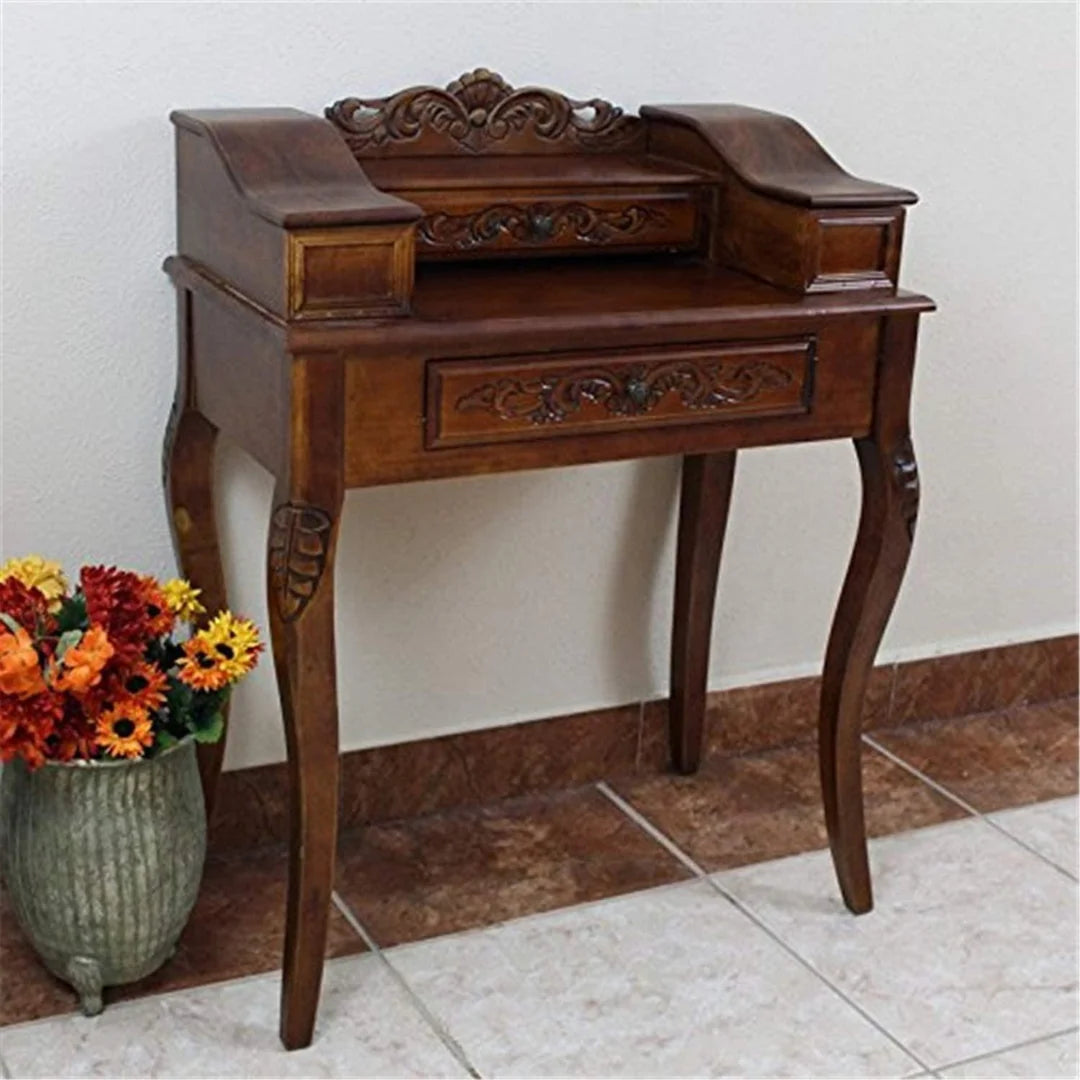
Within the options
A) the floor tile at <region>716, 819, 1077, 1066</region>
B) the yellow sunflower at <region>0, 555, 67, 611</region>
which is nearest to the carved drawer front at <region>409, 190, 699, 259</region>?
the yellow sunflower at <region>0, 555, 67, 611</region>

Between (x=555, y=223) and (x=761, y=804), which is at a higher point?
(x=555, y=223)

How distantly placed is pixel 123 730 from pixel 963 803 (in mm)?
1248

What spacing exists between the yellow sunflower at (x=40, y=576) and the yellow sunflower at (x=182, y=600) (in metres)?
0.11

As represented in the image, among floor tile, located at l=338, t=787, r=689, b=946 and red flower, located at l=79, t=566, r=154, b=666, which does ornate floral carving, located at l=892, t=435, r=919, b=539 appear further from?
red flower, located at l=79, t=566, r=154, b=666

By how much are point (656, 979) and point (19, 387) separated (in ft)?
3.23

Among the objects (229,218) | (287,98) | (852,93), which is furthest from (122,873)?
(852,93)

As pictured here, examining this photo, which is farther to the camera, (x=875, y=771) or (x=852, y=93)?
(x=875, y=771)

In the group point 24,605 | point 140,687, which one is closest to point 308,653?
point 140,687

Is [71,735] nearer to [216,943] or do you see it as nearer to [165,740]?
[165,740]

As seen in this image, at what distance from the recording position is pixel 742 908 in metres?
2.29

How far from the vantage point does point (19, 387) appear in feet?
6.81

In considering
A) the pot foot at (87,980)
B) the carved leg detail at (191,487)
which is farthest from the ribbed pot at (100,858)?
the carved leg detail at (191,487)

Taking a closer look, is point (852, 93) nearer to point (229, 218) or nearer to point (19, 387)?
point (229, 218)

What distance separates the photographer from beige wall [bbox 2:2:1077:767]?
2047mm
